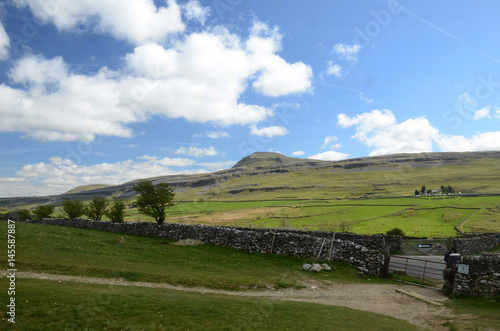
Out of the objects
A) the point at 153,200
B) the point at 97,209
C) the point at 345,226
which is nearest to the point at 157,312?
the point at 153,200

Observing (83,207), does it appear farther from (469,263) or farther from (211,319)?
(469,263)

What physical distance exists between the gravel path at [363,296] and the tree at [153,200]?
24.5m

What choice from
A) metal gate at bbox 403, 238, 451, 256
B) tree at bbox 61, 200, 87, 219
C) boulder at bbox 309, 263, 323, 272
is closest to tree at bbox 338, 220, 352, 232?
metal gate at bbox 403, 238, 451, 256

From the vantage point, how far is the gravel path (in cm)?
1384

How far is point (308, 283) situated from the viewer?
1927cm

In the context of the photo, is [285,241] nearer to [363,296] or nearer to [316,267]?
Answer: [316,267]

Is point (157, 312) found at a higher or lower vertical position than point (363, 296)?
higher

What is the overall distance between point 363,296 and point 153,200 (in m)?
30.1

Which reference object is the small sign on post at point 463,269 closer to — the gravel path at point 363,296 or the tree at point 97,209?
the gravel path at point 363,296

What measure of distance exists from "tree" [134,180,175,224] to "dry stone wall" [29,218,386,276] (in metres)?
3.39

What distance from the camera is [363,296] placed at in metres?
17.2

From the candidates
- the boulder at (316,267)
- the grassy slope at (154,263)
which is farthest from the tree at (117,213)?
the boulder at (316,267)

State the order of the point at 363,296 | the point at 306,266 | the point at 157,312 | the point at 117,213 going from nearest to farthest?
1. the point at 157,312
2. the point at 363,296
3. the point at 306,266
4. the point at 117,213

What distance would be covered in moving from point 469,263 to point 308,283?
9444 millimetres
